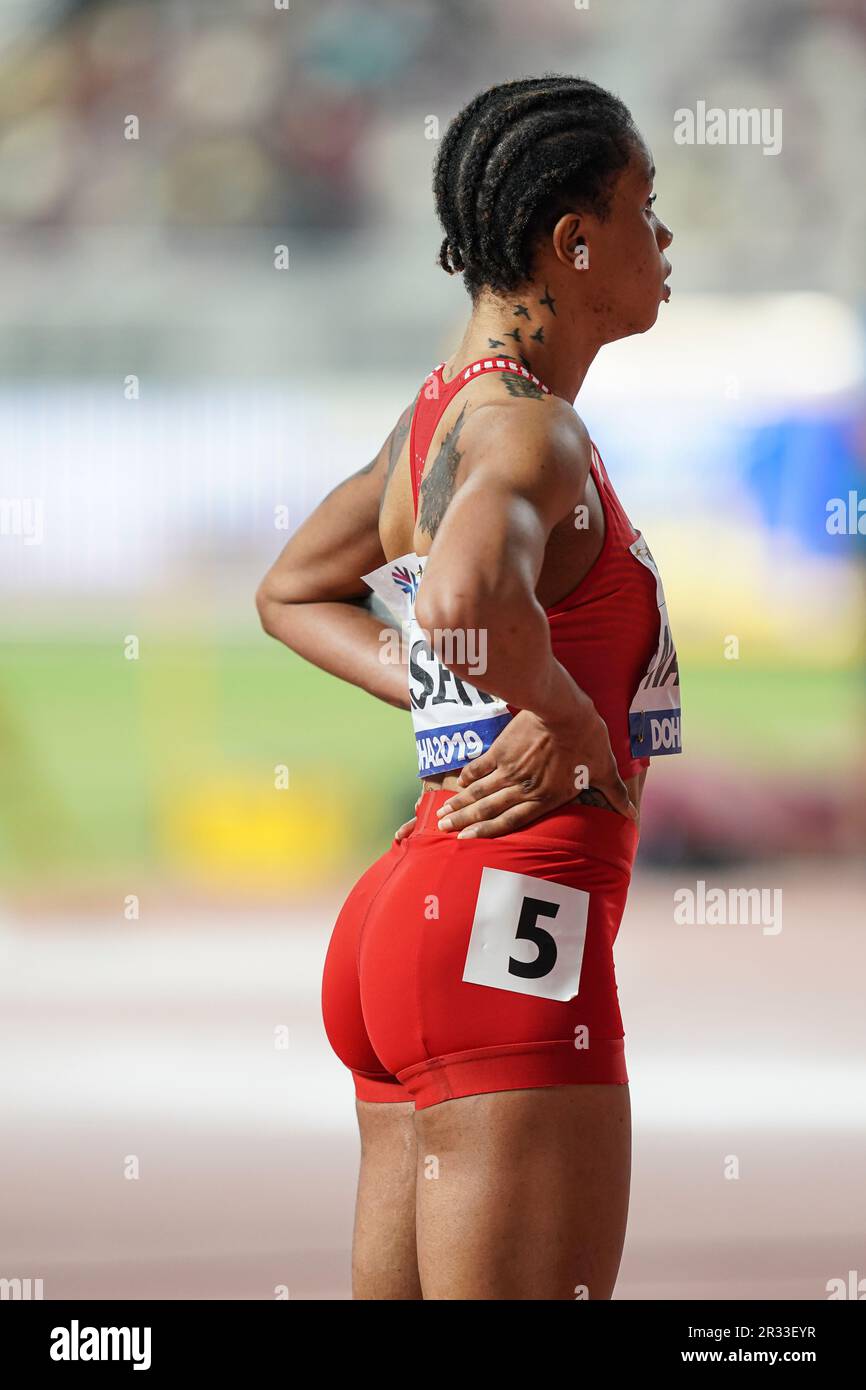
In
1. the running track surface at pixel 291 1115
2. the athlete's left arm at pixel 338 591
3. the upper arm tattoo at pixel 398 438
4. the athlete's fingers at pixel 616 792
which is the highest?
the upper arm tattoo at pixel 398 438

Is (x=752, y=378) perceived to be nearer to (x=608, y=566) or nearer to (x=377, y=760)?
(x=377, y=760)

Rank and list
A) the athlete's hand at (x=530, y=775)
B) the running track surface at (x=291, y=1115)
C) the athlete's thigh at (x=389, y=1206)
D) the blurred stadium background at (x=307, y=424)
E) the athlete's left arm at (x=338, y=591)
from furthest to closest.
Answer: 1. the blurred stadium background at (x=307, y=424)
2. the running track surface at (x=291, y=1115)
3. the athlete's left arm at (x=338, y=591)
4. the athlete's thigh at (x=389, y=1206)
5. the athlete's hand at (x=530, y=775)

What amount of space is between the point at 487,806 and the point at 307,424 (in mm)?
5766

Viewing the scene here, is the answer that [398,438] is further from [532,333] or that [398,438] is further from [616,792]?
[616,792]

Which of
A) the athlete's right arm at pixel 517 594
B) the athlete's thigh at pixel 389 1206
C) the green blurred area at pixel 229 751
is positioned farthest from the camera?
the green blurred area at pixel 229 751

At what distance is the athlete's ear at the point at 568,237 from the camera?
1115 millimetres

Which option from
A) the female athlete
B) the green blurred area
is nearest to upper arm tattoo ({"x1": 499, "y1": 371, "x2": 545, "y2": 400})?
the female athlete

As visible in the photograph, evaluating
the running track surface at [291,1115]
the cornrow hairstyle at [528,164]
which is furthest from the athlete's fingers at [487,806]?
the running track surface at [291,1115]

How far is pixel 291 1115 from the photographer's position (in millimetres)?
3492

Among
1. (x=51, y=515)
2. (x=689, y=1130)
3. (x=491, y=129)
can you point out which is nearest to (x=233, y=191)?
(x=51, y=515)

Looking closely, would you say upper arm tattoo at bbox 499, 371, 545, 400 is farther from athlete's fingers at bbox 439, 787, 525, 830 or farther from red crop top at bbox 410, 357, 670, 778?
athlete's fingers at bbox 439, 787, 525, 830

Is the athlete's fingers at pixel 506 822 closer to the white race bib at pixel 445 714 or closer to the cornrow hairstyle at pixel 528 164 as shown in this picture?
the white race bib at pixel 445 714

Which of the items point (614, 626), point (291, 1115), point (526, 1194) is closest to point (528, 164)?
point (614, 626)

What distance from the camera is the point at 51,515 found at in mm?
6320
